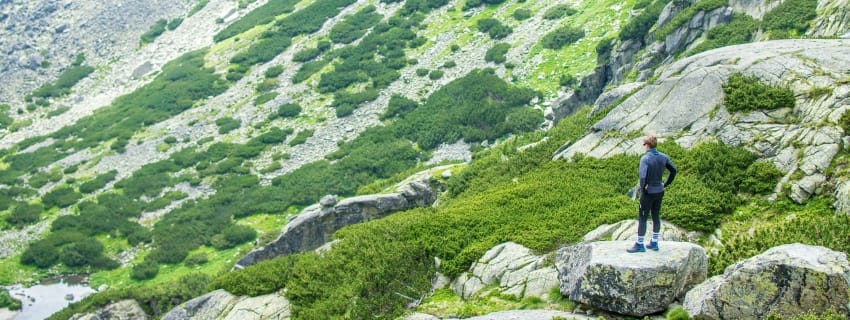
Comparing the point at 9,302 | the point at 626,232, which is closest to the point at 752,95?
the point at 626,232

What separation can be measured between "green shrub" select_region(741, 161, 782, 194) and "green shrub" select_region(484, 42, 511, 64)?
3308 centimetres

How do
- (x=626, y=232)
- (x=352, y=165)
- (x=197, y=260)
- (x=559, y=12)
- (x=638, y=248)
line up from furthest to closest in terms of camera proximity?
(x=559, y=12), (x=352, y=165), (x=197, y=260), (x=626, y=232), (x=638, y=248)

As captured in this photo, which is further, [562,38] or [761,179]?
[562,38]

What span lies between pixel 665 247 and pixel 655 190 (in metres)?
0.99

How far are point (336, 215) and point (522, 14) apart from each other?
33.7 m

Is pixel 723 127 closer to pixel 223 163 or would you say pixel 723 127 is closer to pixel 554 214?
pixel 554 214

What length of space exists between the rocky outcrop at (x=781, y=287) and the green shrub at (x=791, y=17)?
17.5 metres

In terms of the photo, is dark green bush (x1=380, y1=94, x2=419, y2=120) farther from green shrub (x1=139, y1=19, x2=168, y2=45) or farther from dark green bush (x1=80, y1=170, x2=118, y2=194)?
green shrub (x1=139, y1=19, x2=168, y2=45)

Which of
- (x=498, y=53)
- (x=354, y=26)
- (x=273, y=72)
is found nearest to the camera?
(x=498, y=53)

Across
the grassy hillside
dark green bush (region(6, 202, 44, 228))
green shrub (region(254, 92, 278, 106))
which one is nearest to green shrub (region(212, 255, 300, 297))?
the grassy hillside

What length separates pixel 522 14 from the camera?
176 ft

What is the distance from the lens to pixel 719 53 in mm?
19703

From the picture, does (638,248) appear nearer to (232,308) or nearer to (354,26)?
(232,308)

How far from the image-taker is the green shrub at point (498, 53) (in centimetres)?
4775
